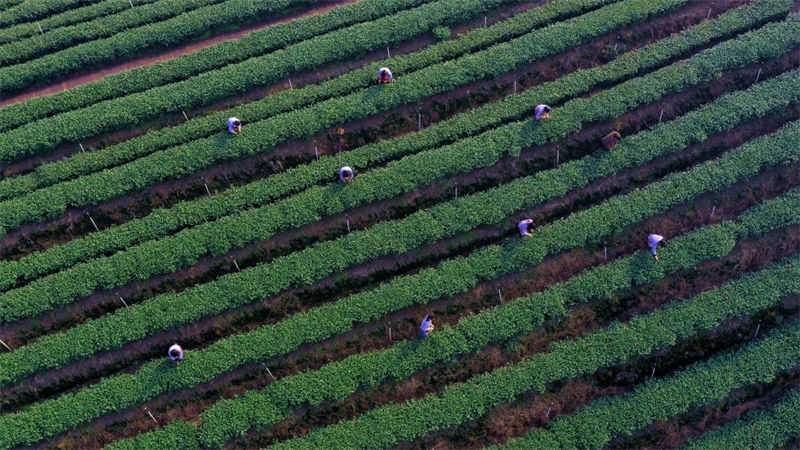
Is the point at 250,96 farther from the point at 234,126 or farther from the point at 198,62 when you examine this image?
the point at 198,62

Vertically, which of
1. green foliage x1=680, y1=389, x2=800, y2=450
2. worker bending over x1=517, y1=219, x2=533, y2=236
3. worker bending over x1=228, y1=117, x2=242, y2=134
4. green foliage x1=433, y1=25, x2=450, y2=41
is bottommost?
green foliage x1=680, y1=389, x2=800, y2=450

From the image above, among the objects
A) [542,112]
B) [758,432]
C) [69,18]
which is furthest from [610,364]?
[69,18]

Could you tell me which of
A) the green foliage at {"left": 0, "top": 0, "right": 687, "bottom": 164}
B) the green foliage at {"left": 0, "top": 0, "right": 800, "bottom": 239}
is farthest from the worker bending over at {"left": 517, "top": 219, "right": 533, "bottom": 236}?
the green foliage at {"left": 0, "top": 0, "right": 687, "bottom": 164}

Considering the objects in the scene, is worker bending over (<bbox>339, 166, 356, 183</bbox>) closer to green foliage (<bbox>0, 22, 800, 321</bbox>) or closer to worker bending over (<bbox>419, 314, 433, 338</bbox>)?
green foliage (<bbox>0, 22, 800, 321</bbox>)

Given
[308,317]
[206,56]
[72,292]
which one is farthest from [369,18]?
[72,292]

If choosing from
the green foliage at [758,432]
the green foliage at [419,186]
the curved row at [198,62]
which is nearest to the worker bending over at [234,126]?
the green foliage at [419,186]

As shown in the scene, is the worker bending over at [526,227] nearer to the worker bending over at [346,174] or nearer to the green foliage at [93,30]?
the worker bending over at [346,174]
